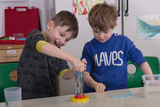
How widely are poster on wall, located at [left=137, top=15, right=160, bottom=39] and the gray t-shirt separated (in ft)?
2.94

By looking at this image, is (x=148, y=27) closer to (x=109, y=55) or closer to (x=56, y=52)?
(x=109, y=55)

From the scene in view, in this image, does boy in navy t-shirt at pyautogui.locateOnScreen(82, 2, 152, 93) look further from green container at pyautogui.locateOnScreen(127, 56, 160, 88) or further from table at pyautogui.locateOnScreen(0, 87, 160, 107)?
table at pyautogui.locateOnScreen(0, 87, 160, 107)

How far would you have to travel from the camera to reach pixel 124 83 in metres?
1.25

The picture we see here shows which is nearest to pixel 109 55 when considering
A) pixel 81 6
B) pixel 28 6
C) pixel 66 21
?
pixel 66 21

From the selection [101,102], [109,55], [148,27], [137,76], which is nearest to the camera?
[101,102]

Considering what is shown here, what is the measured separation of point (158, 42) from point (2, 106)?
1509 millimetres

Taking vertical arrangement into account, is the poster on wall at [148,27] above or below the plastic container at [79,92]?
above

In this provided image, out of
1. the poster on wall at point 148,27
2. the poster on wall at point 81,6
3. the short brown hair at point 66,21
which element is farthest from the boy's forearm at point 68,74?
the poster on wall at point 148,27

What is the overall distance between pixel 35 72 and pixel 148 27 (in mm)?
1150

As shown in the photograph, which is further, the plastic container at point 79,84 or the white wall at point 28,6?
the white wall at point 28,6

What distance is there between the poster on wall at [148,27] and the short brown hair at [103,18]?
2.07 ft

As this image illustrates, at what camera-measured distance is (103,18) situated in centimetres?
114

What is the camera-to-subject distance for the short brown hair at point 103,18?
44.3 inches

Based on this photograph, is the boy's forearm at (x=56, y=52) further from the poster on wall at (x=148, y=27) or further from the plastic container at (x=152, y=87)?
the poster on wall at (x=148, y=27)
